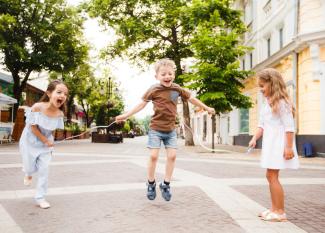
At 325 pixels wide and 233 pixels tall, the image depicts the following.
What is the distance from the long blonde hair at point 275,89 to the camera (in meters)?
4.20

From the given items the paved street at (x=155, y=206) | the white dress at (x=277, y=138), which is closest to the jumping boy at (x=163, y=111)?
the paved street at (x=155, y=206)

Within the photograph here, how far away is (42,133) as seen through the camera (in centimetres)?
516

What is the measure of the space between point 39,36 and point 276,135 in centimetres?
2558

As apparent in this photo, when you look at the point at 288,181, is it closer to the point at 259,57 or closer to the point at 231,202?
the point at 231,202

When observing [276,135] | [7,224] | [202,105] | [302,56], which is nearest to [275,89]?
[276,135]

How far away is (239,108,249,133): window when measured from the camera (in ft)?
88.7

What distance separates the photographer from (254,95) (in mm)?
25375

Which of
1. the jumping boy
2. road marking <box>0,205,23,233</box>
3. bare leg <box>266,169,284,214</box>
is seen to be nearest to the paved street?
road marking <box>0,205,23,233</box>

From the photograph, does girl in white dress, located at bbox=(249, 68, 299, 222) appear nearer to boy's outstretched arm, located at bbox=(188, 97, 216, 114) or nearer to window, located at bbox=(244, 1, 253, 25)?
boy's outstretched arm, located at bbox=(188, 97, 216, 114)

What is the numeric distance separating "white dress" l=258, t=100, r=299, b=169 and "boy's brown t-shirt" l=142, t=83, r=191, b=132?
47.9 inches

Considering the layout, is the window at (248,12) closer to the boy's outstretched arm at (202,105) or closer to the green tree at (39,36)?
the green tree at (39,36)

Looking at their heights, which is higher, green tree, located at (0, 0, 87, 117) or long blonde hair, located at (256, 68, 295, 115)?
green tree, located at (0, 0, 87, 117)

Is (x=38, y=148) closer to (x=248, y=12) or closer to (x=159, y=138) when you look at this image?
(x=159, y=138)

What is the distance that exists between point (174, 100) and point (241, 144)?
74.2 ft
